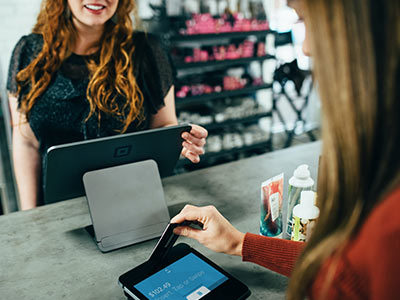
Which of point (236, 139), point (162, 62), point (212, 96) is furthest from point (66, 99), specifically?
point (236, 139)

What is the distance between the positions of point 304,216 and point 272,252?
0.14 meters

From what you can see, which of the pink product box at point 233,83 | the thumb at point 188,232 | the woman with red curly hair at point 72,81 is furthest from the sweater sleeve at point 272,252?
the pink product box at point 233,83

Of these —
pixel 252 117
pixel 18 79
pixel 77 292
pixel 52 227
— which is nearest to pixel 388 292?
pixel 77 292

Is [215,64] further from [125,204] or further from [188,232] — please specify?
[188,232]

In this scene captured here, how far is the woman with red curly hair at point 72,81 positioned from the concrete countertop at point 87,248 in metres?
0.41

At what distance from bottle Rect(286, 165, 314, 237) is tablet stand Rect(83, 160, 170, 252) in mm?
418

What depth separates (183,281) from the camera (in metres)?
0.97

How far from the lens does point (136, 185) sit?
4.22ft

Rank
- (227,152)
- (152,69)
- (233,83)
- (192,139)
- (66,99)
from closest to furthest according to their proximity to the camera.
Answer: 1. (192,139)
2. (66,99)
3. (152,69)
4. (233,83)
5. (227,152)

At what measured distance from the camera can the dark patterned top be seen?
1748mm

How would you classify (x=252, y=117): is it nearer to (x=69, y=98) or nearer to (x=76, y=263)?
(x=69, y=98)

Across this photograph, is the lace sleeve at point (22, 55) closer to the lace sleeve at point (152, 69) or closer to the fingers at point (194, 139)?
the lace sleeve at point (152, 69)

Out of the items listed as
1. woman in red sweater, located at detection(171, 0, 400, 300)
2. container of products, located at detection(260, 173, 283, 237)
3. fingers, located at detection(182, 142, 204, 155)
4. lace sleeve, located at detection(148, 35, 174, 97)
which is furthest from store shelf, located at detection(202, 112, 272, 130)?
woman in red sweater, located at detection(171, 0, 400, 300)

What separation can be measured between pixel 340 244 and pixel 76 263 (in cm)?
84
